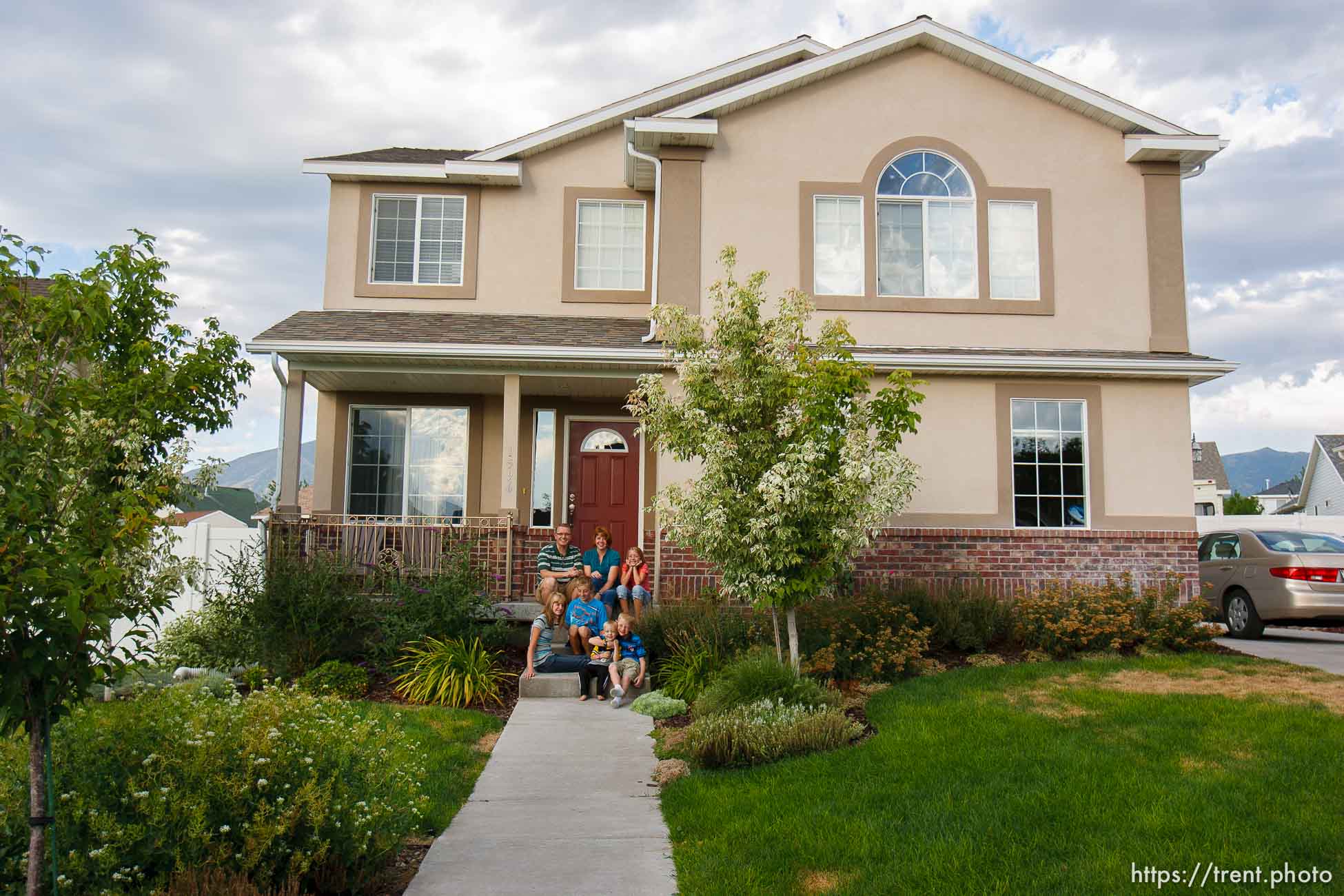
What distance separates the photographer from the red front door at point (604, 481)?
1320cm

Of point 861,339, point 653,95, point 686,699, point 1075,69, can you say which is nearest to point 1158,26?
point 1075,69

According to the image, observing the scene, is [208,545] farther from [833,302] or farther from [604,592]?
[833,302]

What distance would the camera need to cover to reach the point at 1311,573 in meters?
12.0

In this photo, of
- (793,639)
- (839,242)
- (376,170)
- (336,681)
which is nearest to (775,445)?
(793,639)

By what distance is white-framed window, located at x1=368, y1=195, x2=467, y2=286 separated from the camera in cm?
1316

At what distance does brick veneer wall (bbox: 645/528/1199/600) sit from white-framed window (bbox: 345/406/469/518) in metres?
3.30

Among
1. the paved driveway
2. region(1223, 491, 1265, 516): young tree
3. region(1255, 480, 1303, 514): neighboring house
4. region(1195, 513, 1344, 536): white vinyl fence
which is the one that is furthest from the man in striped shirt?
region(1255, 480, 1303, 514): neighboring house

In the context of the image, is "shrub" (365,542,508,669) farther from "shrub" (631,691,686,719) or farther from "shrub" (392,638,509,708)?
"shrub" (631,691,686,719)

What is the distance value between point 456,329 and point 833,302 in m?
4.65

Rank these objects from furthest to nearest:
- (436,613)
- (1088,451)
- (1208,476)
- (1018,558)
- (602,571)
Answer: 1. (1208,476)
2. (1088,451)
3. (1018,558)
4. (602,571)
5. (436,613)

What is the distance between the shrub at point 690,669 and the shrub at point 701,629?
0.21ft

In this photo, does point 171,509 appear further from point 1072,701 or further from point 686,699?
point 1072,701

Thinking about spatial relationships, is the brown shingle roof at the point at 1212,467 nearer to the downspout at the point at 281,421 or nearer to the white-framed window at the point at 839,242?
the white-framed window at the point at 839,242

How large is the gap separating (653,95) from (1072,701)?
9.44 metres
